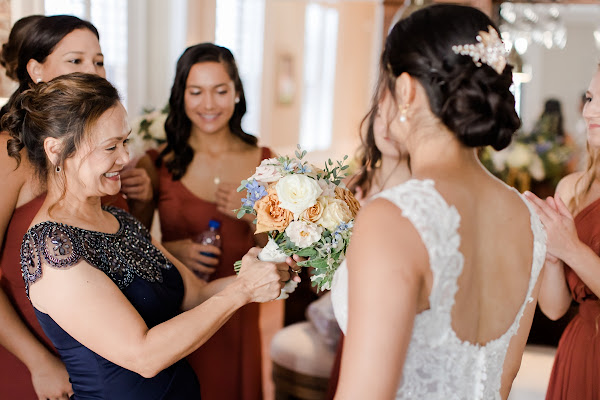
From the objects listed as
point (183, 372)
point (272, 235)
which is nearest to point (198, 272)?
point (183, 372)

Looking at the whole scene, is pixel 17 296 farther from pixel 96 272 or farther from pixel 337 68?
pixel 337 68

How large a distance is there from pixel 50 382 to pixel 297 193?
105cm

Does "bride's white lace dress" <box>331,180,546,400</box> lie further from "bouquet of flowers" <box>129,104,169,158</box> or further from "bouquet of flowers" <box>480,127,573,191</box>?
"bouquet of flowers" <box>480,127,573,191</box>

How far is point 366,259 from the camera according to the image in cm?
131

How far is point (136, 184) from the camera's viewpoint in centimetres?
301

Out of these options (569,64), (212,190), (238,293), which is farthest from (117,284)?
(569,64)

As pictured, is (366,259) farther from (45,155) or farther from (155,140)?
(155,140)

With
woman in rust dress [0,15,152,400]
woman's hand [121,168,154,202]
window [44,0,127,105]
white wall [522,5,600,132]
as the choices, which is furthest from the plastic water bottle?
white wall [522,5,600,132]

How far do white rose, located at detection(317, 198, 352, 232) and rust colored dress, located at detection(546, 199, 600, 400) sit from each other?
1.02 metres

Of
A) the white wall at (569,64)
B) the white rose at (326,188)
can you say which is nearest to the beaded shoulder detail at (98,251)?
the white rose at (326,188)

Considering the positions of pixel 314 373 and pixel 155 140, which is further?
pixel 314 373

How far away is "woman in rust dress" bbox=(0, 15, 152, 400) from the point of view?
2.22 metres

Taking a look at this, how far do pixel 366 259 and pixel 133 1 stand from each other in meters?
4.60

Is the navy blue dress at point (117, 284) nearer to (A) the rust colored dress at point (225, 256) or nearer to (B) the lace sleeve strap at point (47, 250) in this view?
(B) the lace sleeve strap at point (47, 250)
